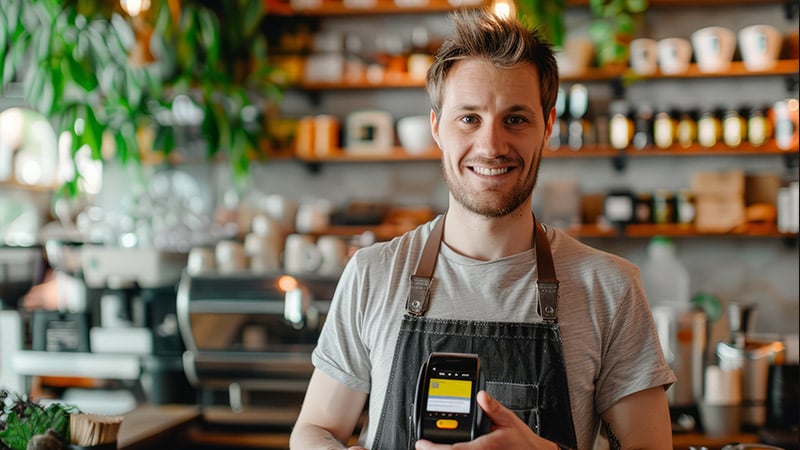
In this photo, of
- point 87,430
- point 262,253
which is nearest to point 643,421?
point 87,430

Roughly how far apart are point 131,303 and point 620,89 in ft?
8.49

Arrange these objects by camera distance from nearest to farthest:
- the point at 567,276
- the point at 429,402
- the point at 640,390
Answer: the point at 429,402 → the point at 640,390 → the point at 567,276

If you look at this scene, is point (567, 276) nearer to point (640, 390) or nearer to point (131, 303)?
point (640, 390)

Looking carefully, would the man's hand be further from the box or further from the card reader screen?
the box

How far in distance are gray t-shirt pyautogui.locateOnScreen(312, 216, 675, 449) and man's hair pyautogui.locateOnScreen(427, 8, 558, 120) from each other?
0.28 m

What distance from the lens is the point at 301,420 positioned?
1.43 metres

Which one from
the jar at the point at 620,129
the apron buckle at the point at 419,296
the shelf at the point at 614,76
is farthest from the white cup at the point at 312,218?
the apron buckle at the point at 419,296

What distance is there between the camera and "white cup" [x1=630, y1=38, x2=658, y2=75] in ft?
12.3

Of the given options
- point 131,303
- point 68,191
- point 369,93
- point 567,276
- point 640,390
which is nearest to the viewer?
point 640,390

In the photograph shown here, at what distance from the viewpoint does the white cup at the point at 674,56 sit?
374cm

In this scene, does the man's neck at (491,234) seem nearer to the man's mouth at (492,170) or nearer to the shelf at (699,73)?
the man's mouth at (492,170)

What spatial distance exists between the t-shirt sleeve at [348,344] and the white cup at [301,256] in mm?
1797

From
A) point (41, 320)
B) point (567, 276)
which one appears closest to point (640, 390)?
point (567, 276)

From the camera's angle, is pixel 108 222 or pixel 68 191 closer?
pixel 68 191
